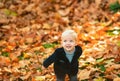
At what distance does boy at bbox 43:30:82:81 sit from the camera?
15.1 ft

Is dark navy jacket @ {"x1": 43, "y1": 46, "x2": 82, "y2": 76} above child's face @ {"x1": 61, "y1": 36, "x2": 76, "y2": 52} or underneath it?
underneath

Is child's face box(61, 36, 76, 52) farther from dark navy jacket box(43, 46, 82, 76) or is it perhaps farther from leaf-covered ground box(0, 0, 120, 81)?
leaf-covered ground box(0, 0, 120, 81)

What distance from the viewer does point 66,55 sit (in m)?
4.69

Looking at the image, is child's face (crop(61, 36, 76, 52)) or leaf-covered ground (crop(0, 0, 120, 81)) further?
leaf-covered ground (crop(0, 0, 120, 81))

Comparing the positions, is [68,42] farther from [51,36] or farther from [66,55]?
[51,36]

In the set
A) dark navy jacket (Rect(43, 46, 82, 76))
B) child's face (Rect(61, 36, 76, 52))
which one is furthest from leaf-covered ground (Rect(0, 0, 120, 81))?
child's face (Rect(61, 36, 76, 52))

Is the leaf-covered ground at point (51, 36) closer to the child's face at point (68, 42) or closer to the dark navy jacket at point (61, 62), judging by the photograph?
the dark navy jacket at point (61, 62)

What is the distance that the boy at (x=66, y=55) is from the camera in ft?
15.1

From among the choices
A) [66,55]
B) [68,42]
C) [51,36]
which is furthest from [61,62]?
[51,36]

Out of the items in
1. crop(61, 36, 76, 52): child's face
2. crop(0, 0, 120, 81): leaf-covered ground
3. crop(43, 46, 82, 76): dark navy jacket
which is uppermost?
crop(61, 36, 76, 52): child's face

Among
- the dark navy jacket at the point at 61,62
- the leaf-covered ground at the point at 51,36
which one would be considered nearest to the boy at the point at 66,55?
the dark navy jacket at the point at 61,62

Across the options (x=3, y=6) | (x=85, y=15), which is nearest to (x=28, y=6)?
(x=3, y=6)

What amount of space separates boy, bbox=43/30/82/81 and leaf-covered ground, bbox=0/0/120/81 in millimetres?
714

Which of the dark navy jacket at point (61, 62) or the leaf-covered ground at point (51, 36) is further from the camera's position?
the leaf-covered ground at point (51, 36)
